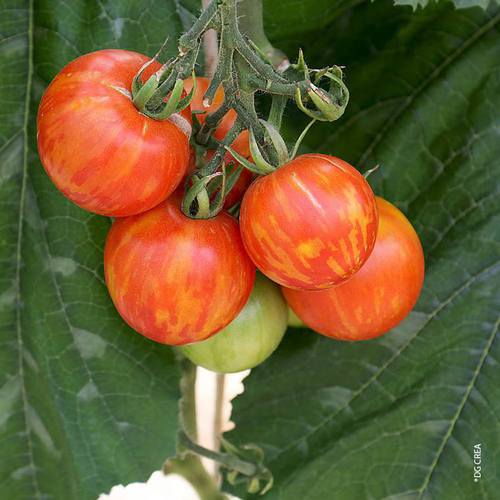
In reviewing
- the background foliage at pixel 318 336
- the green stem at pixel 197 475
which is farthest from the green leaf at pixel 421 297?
the green stem at pixel 197 475

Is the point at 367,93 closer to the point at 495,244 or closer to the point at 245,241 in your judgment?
the point at 495,244

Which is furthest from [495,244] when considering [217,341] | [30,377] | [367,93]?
[30,377]

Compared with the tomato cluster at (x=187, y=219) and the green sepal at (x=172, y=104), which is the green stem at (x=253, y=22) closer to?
the tomato cluster at (x=187, y=219)

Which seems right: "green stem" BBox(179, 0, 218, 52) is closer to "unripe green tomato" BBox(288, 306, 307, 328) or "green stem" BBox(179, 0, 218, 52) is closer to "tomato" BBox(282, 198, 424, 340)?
"tomato" BBox(282, 198, 424, 340)

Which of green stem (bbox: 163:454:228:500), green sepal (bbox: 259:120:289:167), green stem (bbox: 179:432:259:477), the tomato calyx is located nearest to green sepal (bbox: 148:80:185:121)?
the tomato calyx

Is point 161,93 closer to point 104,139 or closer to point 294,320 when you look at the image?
point 104,139

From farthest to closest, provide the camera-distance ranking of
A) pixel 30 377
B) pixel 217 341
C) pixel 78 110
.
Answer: pixel 30 377
pixel 217 341
pixel 78 110

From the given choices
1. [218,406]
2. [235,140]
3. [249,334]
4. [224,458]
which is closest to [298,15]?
[235,140]
